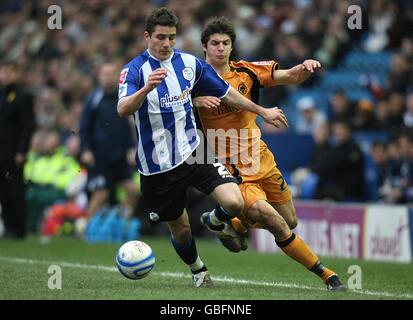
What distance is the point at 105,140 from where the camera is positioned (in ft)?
48.9

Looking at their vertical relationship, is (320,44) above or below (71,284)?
above

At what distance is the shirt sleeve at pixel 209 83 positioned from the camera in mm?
8648

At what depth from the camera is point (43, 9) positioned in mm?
26188

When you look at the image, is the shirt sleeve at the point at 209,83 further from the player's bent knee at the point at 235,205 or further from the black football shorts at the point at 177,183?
the player's bent knee at the point at 235,205

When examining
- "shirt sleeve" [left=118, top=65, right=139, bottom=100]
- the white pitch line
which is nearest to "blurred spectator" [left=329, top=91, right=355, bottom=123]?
the white pitch line

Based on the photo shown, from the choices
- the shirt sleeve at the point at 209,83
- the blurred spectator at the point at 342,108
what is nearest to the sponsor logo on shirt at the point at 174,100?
the shirt sleeve at the point at 209,83

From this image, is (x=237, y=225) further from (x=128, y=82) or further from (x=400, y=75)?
(x=400, y=75)

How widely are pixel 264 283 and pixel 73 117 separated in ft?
40.7

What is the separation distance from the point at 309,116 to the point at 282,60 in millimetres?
1214

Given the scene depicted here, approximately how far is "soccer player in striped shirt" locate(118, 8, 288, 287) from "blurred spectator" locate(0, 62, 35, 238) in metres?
6.27

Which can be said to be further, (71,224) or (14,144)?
(71,224)

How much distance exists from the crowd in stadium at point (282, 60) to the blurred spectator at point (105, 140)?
4.16ft
